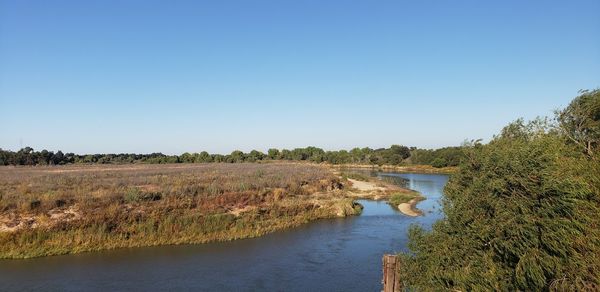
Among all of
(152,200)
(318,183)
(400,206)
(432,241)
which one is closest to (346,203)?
(400,206)

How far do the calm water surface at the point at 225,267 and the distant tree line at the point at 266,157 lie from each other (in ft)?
244

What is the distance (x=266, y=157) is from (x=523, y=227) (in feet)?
471

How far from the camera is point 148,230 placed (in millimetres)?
25062

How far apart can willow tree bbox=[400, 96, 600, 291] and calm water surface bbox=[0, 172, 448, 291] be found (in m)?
3.24

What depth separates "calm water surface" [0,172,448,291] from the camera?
17812 millimetres

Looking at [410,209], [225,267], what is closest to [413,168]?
[410,209]

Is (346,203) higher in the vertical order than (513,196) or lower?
lower

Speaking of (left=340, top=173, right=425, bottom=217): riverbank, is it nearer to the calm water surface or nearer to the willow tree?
the calm water surface

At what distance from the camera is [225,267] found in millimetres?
20422

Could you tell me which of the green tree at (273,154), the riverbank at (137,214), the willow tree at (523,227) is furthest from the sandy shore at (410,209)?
the green tree at (273,154)

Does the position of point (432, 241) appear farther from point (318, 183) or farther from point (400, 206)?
point (318, 183)

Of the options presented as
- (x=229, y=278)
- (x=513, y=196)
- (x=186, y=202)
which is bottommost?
(x=229, y=278)

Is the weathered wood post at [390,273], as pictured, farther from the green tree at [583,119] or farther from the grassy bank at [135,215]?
the grassy bank at [135,215]

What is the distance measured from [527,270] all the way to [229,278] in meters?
12.8
